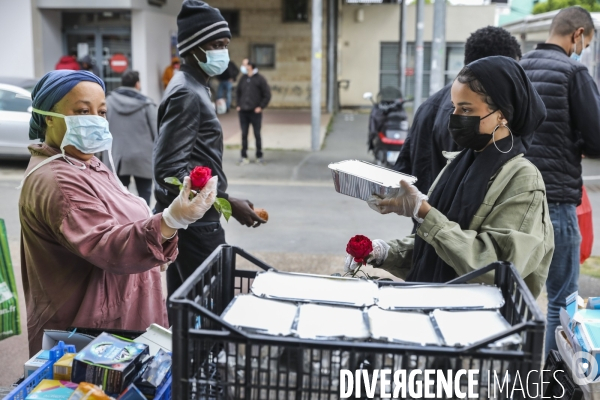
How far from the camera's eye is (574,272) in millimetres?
3891

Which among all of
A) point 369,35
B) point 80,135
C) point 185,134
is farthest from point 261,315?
point 369,35

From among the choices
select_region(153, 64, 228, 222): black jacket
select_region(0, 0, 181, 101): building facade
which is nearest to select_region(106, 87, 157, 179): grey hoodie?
select_region(153, 64, 228, 222): black jacket

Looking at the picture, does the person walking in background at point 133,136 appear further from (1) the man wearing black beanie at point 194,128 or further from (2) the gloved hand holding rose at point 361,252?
(2) the gloved hand holding rose at point 361,252

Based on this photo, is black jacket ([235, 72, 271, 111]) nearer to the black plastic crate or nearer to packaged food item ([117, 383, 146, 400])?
packaged food item ([117, 383, 146, 400])

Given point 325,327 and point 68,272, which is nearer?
point 325,327

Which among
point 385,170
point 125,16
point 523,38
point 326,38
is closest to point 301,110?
point 326,38

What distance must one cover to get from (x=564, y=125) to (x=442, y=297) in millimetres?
2496

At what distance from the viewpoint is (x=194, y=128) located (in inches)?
138

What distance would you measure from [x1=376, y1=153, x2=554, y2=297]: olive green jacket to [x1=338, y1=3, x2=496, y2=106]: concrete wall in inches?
913

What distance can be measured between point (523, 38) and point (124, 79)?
10.6 m

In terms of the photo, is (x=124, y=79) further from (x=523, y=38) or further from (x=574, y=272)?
(x=523, y=38)

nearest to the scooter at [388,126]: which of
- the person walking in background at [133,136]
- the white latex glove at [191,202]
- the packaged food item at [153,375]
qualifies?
the person walking in background at [133,136]

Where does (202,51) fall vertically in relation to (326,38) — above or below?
below

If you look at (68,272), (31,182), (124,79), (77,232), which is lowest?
(68,272)
